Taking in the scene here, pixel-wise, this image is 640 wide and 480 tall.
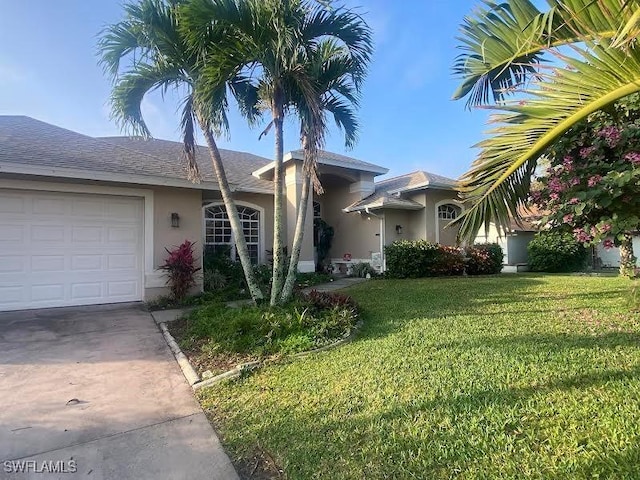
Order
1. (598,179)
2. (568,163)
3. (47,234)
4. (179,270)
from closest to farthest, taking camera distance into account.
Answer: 1. (598,179)
2. (568,163)
3. (47,234)
4. (179,270)

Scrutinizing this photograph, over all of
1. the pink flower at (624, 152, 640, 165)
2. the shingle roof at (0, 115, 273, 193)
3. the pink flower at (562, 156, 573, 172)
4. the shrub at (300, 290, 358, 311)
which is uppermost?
the shingle roof at (0, 115, 273, 193)

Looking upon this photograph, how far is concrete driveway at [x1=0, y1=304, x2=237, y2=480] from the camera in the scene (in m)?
2.83

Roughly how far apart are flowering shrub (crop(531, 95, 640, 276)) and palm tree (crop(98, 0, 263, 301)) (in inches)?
216

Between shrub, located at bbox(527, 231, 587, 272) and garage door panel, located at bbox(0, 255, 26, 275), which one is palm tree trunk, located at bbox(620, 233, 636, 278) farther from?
garage door panel, located at bbox(0, 255, 26, 275)

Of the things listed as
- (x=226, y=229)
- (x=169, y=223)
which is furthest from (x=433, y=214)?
(x=169, y=223)

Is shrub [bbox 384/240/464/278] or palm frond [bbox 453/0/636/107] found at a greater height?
palm frond [bbox 453/0/636/107]

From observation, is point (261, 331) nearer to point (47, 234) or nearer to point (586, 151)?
point (586, 151)

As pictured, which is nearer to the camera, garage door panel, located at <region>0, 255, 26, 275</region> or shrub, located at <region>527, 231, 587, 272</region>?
garage door panel, located at <region>0, 255, 26, 275</region>

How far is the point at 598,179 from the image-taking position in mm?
4926

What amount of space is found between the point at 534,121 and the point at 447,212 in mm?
12643

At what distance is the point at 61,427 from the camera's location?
337 centimetres

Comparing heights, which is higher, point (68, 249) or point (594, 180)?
point (594, 180)

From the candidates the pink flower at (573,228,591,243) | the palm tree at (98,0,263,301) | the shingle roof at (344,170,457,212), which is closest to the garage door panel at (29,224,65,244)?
the palm tree at (98,0,263,301)

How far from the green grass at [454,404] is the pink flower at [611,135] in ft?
8.78
